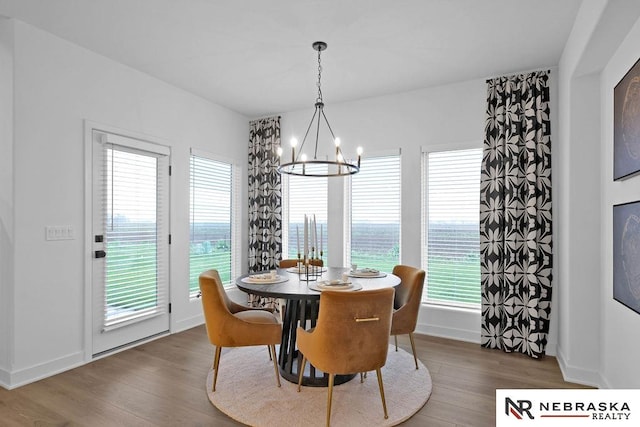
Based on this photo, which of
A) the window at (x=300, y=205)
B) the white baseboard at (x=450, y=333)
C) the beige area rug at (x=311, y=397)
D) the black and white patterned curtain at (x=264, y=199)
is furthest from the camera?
the black and white patterned curtain at (x=264, y=199)

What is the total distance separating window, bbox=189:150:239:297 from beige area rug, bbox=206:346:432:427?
1739 millimetres

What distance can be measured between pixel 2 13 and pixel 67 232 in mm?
1740

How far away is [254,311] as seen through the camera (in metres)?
3.07

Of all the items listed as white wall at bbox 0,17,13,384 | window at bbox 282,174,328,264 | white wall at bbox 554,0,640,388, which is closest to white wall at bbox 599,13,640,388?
white wall at bbox 554,0,640,388

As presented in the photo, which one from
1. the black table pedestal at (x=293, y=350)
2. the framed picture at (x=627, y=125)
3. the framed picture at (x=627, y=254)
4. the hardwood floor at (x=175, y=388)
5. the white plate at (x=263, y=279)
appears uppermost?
the framed picture at (x=627, y=125)

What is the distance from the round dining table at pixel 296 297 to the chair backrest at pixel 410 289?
158mm

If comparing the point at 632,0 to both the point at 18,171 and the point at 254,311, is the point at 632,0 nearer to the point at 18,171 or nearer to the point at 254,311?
the point at 254,311

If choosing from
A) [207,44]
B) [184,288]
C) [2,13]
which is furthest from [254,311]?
[2,13]

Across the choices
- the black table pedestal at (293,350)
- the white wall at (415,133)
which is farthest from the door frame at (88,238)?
the white wall at (415,133)

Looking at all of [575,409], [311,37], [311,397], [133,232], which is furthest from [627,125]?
[133,232]

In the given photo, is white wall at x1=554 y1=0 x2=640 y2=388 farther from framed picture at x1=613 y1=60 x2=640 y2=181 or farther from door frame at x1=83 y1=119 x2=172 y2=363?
door frame at x1=83 y1=119 x2=172 y2=363

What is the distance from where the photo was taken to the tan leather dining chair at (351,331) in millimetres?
2178

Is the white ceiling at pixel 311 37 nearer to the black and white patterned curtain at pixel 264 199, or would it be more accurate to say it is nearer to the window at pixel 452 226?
the window at pixel 452 226

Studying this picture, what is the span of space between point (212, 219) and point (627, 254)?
166 inches
